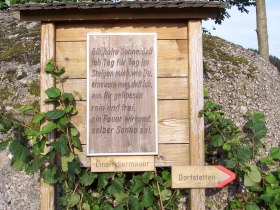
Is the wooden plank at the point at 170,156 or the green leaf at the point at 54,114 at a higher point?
the green leaf at the point at 54,114

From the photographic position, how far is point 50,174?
156 inches

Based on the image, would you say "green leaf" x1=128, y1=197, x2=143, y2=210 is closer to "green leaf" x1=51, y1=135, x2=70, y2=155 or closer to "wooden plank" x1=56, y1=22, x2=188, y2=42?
"green leaf" x1=51, y1=135, x2=70, y2=155

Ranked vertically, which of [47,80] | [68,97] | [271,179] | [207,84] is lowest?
[271,179]

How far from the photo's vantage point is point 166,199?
4.28m

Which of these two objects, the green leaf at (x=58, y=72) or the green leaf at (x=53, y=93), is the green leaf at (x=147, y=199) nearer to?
the green leaf at (x=53, y=93)

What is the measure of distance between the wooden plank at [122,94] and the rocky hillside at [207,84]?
1.20m

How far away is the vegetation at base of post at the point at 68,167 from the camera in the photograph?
398 centimetres

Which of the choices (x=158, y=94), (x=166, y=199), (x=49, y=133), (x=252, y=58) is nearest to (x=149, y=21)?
(x=158, y=94)

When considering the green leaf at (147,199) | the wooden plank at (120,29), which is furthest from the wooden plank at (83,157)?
the wooden plank at (120,29)

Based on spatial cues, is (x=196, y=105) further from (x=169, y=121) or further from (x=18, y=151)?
(x=18, y=151)

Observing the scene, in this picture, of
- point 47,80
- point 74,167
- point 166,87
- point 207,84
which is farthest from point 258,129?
point 47,80

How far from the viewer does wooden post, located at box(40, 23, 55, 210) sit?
4.10 meters

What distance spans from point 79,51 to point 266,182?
7.87ft

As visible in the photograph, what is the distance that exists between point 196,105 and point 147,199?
0.98m
